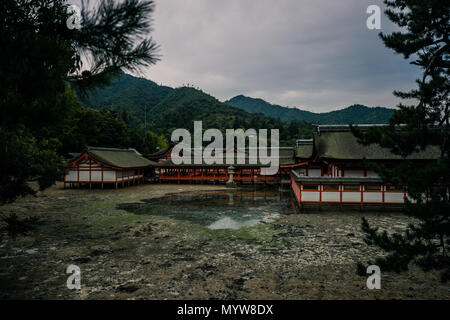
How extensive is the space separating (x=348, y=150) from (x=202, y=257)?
12.6 metres

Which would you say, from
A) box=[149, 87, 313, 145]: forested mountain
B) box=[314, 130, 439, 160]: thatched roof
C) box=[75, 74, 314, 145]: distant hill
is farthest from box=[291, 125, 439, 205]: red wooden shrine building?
box=[75, 74, 314, 145]: distant hill

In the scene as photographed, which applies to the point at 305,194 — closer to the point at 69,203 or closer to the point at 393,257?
the point at 393,257

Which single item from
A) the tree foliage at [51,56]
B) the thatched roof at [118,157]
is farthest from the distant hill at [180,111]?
the tree foliage at [51,56]

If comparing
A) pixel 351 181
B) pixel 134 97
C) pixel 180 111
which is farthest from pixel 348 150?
pixel 134 97

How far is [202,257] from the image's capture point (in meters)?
7.64

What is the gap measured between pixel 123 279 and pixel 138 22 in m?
5.94

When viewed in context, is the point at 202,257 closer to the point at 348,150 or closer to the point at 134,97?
the point at 348,150

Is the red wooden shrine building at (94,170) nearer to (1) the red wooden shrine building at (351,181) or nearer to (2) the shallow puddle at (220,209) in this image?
(2) the shallow puddle at (220,209)

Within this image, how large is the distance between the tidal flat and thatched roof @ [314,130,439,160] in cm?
361

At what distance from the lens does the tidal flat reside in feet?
18.6

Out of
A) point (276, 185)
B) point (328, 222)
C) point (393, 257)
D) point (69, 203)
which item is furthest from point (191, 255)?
point (276, 185)

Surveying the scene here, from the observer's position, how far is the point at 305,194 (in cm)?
1409

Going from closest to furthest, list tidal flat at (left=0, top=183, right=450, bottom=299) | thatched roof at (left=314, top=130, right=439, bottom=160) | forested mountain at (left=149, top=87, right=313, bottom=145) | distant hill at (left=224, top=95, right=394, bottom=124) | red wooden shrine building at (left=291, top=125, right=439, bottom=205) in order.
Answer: tidal flat at (left=0, top=183, right=450, bottom=299)
red wooden shrine building at (left=291, top=125, right=439, bottom=205)
thatched roof at (left=314, top=130, right=439, bottom=160)
forested mountain at (left=149, top=87, right=313, bottom=145)
distant hill at (left=224, top=95, right=394, bottom=124)

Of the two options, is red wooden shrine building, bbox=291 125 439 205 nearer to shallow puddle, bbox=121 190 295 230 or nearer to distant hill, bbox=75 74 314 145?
shallow puddle, bbox=121 190 295 230
